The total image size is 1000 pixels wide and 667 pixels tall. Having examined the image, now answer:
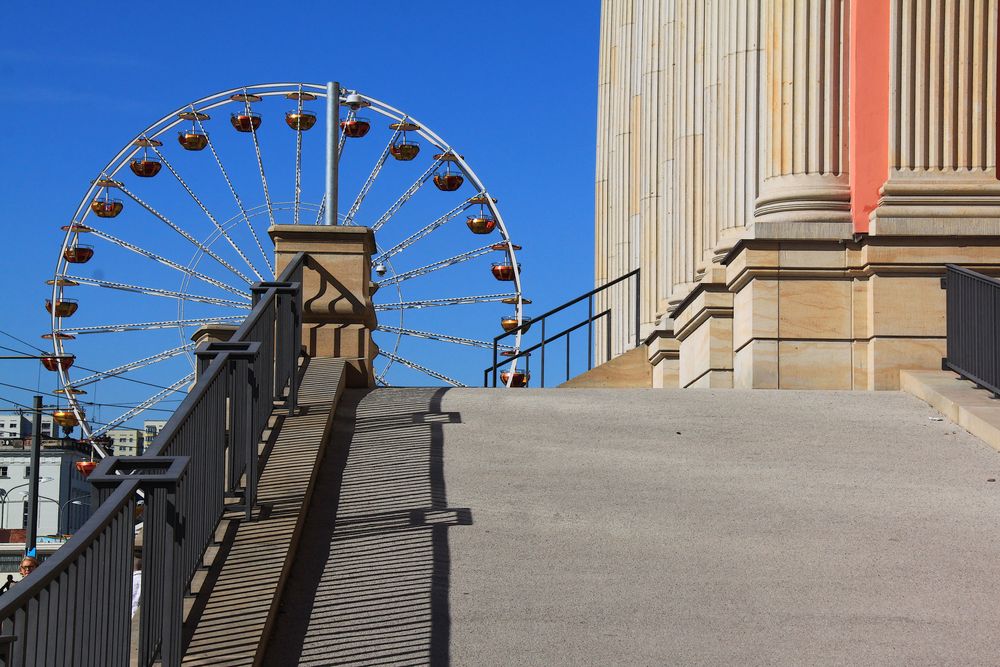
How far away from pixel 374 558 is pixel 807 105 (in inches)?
362

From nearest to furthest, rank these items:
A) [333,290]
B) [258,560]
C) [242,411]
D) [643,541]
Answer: [258,560] < [643,541] < [242,411] < [333,290]

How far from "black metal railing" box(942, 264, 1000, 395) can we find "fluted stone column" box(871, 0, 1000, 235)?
7.50 ft

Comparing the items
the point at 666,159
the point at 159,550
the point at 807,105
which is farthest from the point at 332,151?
the point at 159,550

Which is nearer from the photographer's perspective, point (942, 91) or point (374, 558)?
point (374, 558)

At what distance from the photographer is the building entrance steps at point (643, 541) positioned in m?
6.96

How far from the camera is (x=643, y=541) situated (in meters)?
8.38

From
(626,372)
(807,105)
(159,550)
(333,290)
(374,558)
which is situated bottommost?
(374,558)

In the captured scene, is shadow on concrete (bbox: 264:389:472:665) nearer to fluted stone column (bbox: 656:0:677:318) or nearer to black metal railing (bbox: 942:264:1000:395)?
black metal railing (bbox: 942:264:1000:395)

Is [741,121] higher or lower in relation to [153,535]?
higher

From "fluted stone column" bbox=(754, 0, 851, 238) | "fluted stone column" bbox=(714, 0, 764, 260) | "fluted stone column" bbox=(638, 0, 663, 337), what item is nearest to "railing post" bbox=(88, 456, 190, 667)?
"fluted stone column" bbox=(754, 0, 851, 238)

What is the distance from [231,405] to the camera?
824 cm

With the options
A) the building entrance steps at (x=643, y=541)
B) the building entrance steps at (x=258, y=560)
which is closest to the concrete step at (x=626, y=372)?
the building entrance steps at (x=643, y=541)

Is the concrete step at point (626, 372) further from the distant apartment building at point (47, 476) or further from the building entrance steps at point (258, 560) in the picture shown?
the distant apartment building at point (47, 476)

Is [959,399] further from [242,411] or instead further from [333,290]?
[242,411]
